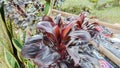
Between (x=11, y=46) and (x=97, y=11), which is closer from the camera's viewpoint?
(x=11, y=46)

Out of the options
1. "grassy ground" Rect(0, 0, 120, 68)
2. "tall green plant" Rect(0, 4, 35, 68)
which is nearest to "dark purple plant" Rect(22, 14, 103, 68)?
"tall green plant" Rect(0, 4, 35, 68)

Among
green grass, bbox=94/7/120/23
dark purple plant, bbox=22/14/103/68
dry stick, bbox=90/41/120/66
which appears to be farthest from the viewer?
green grass, bbox=94/7/120/23

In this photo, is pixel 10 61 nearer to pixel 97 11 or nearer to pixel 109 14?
pixel 109 14

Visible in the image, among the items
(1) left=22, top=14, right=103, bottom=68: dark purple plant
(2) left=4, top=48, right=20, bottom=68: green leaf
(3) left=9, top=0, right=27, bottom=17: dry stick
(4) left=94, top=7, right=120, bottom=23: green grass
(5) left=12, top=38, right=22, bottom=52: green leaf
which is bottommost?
(4) left=94, top=7, right=120, bottom=23: green grass

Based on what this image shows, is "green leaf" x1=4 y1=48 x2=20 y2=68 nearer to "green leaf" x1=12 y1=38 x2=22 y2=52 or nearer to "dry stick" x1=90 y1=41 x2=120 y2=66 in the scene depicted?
"green leaf" x1=12 y1=38 x2=22 y2=52

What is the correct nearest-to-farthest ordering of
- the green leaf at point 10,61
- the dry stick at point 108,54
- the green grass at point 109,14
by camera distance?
the green leaf at point 10,61, the dry stick at point 108,54, the green grass at point 109,14

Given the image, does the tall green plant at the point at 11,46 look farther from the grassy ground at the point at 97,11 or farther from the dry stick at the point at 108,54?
the grassy ground at the point at 97,11

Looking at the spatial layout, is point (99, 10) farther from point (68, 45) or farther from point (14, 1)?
point (68, 45)

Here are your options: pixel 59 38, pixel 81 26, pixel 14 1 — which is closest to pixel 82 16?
pixel 81 26

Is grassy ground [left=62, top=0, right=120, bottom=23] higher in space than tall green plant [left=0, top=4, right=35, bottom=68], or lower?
lower

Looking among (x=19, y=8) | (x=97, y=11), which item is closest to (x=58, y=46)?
(x=19, y=8)

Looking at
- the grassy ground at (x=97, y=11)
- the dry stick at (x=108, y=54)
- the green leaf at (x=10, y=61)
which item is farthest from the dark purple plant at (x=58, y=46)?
the grassy ground at (x=97, y=11)

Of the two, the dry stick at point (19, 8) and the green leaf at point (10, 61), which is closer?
the green leaf at point (10, 61)

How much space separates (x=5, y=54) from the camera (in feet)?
5.41
